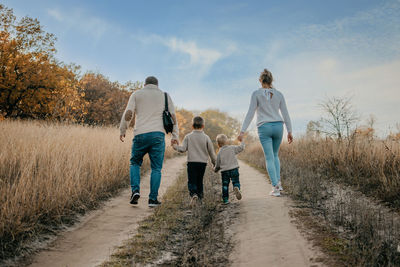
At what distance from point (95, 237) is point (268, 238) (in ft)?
7.42

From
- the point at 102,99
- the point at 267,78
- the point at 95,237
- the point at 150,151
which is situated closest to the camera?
the point at 95,237

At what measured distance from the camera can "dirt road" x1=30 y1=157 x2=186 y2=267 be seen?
2.86 meters

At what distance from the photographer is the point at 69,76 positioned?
24.5 m

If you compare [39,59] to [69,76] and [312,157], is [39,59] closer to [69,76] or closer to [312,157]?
[69,76]

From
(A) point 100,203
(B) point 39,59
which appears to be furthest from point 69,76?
(A) point 100,203

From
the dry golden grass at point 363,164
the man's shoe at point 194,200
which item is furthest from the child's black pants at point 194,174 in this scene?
the dry golden grass at point 363,164

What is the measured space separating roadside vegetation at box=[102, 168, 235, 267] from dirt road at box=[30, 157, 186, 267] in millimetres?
206

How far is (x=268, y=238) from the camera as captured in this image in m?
3.20

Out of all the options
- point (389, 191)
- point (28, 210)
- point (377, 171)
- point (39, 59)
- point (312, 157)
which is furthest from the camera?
point (39, 59)

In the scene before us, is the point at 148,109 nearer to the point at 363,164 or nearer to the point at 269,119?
the point at 269,119

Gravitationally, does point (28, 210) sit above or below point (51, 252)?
above

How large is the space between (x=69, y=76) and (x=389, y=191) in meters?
26.1

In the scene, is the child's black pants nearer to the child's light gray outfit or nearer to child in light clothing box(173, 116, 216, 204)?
child in light clothing box(173, 116, 216, 204)

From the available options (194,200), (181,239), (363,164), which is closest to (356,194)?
(363,164)
